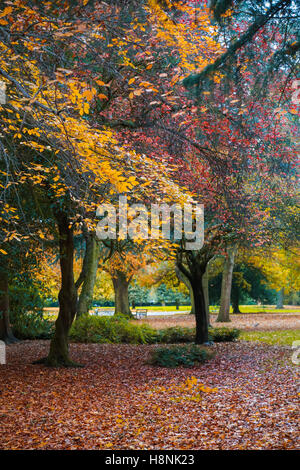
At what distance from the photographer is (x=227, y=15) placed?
488cm

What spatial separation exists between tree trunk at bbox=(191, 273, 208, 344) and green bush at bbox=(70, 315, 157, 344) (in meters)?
2.14

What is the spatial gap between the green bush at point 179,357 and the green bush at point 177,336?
4.56m

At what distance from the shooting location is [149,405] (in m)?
6.68

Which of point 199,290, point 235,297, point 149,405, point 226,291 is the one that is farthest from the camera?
point 235,297

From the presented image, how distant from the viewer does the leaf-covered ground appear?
5055 millimetres

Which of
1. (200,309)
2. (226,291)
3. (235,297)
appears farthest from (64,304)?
(235,297)

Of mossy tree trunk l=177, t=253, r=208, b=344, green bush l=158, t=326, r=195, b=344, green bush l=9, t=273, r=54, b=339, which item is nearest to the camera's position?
mossy tree trunk l=177, t=253, r=208, b=344

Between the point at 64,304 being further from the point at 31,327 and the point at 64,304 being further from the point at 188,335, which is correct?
the point at 31,327

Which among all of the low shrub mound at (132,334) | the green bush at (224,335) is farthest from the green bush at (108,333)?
the green bush at (224,335)

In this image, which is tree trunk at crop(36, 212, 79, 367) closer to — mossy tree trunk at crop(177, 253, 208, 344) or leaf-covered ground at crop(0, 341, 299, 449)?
leaf-covered ground at crop(0, 341, 299, 449)

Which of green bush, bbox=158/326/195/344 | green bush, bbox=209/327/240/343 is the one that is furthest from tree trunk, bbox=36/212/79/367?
green bush, bbox=209/327/240/343

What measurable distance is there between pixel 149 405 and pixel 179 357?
11.5ft

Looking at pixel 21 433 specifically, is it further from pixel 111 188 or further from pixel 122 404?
pixel 111 188

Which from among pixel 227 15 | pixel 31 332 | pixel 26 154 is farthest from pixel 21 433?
pixel 31 332
